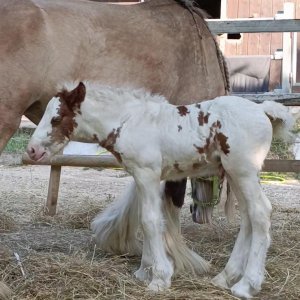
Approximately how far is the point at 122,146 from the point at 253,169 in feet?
2.36

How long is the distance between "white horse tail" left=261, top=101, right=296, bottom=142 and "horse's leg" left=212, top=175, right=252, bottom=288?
41cm

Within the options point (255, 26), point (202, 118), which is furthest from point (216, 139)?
point (255, 26)

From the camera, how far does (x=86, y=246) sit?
185 inches

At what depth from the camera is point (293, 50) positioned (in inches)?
427

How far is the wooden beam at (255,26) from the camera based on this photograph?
547 centimetres

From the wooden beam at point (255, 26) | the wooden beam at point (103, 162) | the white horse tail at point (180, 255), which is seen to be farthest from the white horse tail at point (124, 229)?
the wooden beam at point (255, 26)

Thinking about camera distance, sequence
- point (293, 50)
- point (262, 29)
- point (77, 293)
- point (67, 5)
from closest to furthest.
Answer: point (77, 293)
point (67, 5)
point (262, 29)
point (293, 50)

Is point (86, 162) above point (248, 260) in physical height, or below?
above

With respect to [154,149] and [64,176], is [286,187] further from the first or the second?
[154,149]

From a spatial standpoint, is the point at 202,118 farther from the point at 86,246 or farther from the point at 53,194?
the point at 53,194

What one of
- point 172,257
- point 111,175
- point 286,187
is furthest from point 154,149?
point 111,175

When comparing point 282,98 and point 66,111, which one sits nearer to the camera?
point 66,111

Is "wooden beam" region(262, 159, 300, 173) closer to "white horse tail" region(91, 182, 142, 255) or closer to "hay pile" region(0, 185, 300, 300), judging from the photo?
"hay pile" region(0, 185, 300, 300)

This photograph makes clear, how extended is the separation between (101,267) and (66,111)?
3.13 ft
